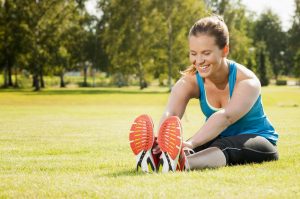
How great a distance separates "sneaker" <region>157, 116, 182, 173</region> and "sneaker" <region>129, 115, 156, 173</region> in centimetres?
18

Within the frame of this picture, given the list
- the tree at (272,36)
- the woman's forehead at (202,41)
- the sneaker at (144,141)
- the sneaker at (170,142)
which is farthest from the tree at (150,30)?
the tree at (272,36)

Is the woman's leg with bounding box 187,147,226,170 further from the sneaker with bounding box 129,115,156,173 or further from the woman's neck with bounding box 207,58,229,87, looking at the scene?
the woman's neck with bounding box 207,58,229,87

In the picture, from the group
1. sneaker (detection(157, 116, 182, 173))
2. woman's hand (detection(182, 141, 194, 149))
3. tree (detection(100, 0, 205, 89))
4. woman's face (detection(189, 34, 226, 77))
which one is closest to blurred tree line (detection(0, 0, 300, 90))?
tree (detection(100, 0, 205, 89))

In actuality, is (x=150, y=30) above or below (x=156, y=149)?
above

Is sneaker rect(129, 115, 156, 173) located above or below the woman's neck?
below

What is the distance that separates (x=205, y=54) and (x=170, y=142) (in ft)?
3.78

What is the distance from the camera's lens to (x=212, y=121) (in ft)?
19.0

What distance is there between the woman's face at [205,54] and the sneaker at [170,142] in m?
0.87

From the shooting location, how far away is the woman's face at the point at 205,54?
5.79 m

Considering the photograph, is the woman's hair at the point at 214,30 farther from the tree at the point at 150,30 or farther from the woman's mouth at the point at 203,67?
the tree at the point at 150,30

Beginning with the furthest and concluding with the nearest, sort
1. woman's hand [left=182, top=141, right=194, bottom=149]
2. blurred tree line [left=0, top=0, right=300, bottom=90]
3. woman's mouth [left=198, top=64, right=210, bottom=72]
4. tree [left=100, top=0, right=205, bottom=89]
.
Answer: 1. tree [left=100, top=0, right=205, bottom=89]
2. blurred tree line [left=0, top=0, right=300, bottom=90]
3. woman's mouth [left=198, top=64, right=210, bottom=72]
4. woman's hand [left=182, top=141, right=194, bottom=149]

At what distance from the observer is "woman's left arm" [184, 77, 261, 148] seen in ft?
19.0

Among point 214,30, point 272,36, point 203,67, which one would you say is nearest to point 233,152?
point 203,67

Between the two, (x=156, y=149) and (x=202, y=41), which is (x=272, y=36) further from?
(x=156, y=149)
